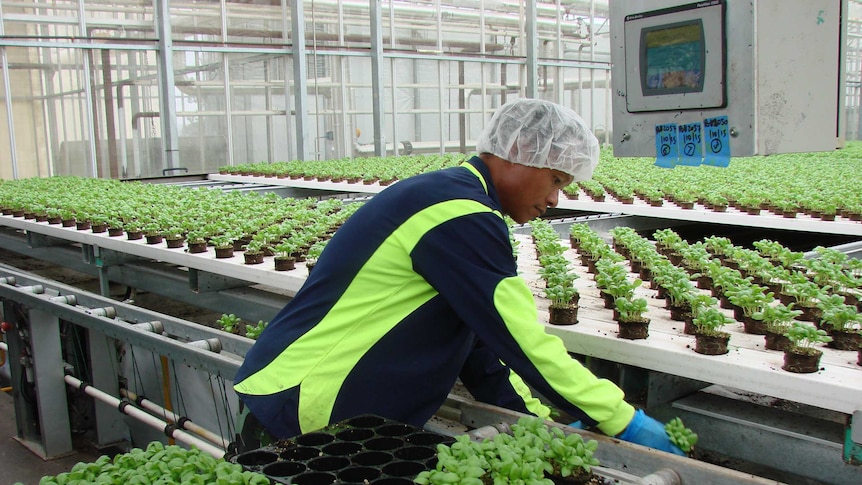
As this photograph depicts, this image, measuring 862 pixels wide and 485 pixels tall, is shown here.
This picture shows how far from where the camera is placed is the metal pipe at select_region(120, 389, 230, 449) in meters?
3.23

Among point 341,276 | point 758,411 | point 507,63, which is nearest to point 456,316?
point 341,276

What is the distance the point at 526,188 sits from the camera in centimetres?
216

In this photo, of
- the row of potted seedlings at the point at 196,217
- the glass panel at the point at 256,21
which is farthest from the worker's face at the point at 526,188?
the glass panel at the point at 256,21

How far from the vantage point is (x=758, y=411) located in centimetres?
238

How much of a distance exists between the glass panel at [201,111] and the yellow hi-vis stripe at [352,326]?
39.9ft

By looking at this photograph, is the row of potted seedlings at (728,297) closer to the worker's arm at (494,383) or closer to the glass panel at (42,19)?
the worker's arm at (494,383)

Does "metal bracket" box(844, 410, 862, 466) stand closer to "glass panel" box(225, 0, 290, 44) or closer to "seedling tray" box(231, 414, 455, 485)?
"seedling tray" box(231, 414, 455, 485)

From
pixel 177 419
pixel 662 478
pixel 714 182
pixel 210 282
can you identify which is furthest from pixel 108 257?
pixel 714 182

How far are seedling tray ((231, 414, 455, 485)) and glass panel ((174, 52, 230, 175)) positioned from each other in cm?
1236

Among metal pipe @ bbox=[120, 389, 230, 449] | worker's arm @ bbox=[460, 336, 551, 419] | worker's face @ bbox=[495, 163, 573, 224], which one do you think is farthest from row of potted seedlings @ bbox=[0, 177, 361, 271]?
Result: worker's face @ bbox=[495, 163, 573, 224]

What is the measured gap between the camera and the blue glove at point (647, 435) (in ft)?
6.20

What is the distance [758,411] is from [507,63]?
609 inches

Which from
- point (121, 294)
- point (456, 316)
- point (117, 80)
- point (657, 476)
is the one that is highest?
point (117, 80)

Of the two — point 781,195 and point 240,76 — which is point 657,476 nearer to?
point 781,195
